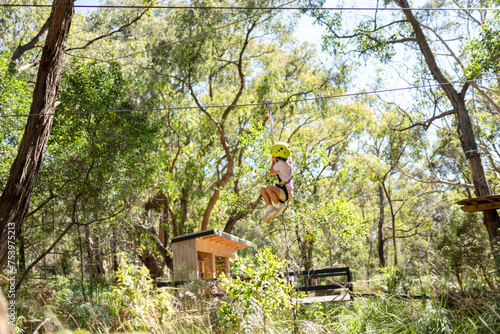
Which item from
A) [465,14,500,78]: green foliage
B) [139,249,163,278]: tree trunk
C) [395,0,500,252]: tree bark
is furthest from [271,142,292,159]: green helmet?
[139,249,163,278]: tree trunk

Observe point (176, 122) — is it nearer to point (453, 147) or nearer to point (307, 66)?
point (307, 66)

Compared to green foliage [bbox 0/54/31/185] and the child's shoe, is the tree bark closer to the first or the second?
the child's shoe

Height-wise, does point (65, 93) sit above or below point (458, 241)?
above

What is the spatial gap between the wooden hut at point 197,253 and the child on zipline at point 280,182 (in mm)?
4720

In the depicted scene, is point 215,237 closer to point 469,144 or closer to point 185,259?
point 185,259

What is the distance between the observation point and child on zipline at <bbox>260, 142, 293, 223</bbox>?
5.85 m

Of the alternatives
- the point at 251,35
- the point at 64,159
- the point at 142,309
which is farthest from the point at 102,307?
the point at 251,35

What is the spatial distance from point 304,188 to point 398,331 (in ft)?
24.4

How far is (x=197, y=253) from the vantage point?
11.4 metres

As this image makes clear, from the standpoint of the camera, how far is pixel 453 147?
1580 cm

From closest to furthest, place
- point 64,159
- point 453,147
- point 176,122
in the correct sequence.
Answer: point 64,159
point 176,122
point 453,147

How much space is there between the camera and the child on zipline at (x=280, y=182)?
5852 millimetres

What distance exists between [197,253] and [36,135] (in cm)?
592

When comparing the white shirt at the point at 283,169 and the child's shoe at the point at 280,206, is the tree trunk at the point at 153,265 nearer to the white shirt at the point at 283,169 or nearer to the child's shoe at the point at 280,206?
the child's shoe at the point at 280,206
